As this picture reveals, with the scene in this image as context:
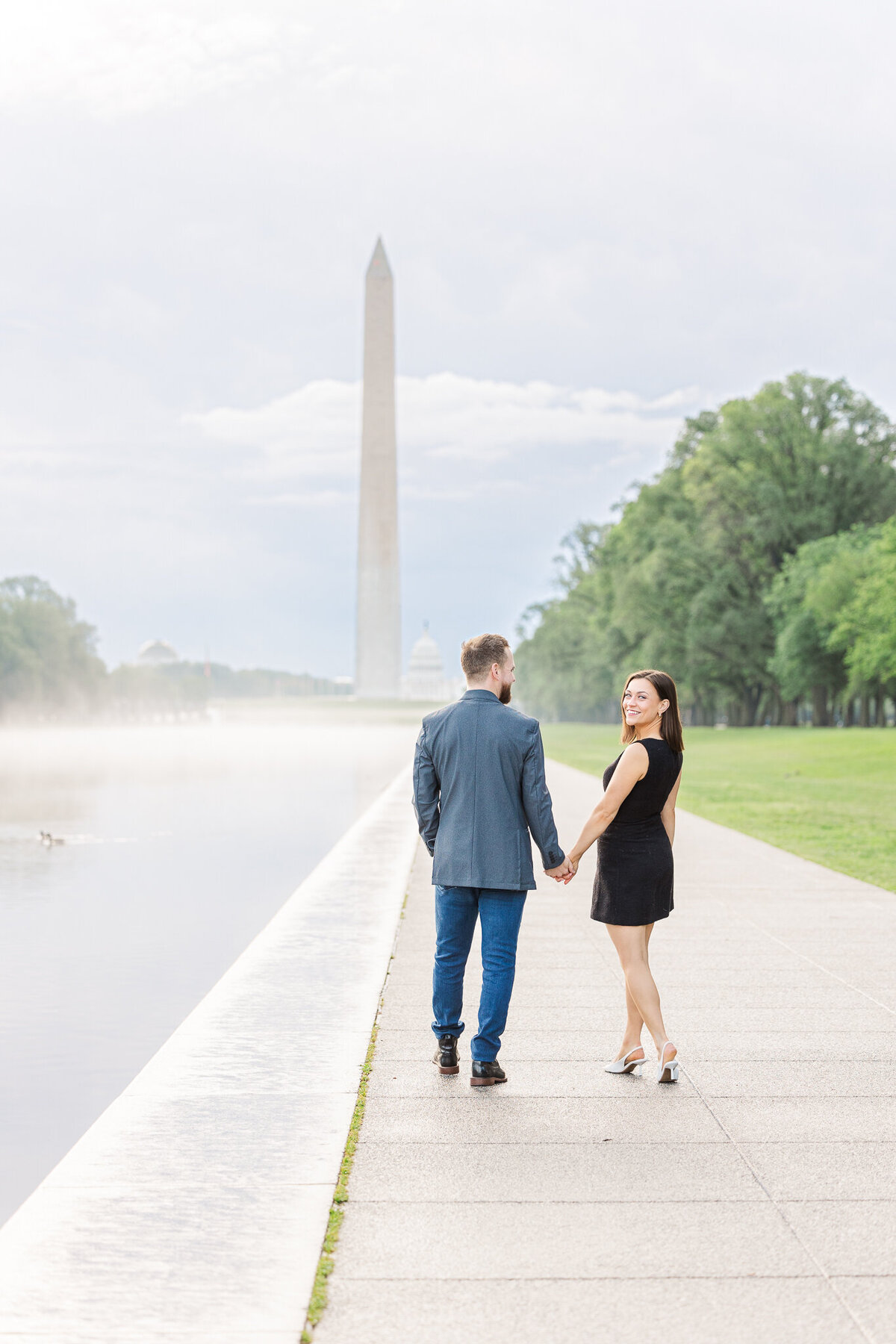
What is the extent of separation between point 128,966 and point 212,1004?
2.40 meters

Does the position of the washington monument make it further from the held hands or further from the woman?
the held hands

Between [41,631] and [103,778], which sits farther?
[41,631]

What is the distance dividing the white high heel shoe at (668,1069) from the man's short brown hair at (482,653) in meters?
1.53

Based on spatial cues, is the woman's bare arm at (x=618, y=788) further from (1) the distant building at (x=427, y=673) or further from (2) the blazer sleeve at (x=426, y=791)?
(1) the distant building at (x=427, y=673)

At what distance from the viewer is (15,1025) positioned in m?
7.33

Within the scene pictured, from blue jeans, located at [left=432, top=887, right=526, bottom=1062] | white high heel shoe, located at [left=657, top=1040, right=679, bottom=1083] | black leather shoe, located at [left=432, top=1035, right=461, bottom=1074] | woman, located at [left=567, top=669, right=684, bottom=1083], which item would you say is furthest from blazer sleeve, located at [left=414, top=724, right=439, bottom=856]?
white high heel shoe, located at [left=657, top=1040, right=679, bottom=1083]

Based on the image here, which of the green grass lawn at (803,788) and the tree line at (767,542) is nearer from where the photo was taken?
the green grass lawn at (803,788)

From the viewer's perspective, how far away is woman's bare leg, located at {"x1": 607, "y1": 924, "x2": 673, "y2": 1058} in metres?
5.22

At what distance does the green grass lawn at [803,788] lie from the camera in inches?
580

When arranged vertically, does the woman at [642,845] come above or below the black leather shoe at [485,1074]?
above

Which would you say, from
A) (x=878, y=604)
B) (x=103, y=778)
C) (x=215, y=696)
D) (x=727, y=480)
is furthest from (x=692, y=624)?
(x=215, y=696)

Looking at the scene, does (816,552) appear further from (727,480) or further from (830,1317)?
(830,1317)

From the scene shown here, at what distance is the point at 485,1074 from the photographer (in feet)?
16.8

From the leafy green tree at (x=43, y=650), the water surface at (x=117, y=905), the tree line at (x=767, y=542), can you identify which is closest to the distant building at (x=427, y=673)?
the leafy green tree at (x=43, y=650)
